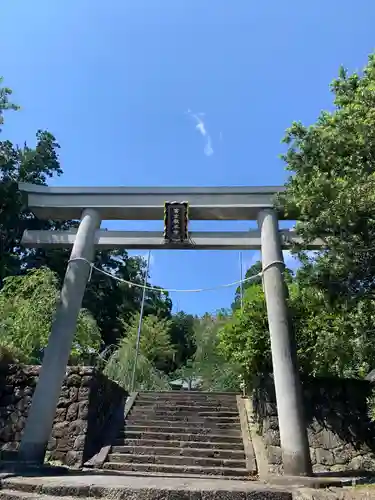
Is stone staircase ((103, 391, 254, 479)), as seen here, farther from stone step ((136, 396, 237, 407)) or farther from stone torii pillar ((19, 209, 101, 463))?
stone torii pillar ((19, 209, 101, 463))

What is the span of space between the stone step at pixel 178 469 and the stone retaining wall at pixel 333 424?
2.98 feet

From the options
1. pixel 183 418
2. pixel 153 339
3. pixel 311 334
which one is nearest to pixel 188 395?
pixel 183 418

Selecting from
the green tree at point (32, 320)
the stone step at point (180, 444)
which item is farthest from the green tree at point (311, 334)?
the green tree at point (32, 320)

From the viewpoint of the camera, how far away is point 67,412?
8.40 meters

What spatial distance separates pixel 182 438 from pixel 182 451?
73 centimetres

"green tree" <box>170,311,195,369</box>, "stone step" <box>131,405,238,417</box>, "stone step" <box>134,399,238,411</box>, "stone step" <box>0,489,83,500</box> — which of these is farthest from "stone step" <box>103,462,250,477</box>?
"green tree" <box>170,311,195,369</box>

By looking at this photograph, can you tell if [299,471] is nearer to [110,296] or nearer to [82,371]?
[82,371]

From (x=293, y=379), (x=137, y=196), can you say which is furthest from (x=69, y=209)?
(x=293, y=379)

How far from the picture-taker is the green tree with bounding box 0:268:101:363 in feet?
34.3

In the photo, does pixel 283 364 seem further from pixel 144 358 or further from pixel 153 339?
pixel 153 339

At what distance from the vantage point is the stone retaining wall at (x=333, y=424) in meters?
7.79

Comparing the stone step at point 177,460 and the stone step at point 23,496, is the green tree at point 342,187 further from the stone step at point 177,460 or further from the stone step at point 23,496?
the stone step at point 23,496

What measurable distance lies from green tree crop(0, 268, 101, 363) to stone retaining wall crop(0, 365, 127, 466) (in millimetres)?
786

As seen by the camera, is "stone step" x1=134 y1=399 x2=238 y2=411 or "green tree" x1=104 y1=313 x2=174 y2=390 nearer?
"stone step" x1=134 y1=399 x2=238 y2=411
